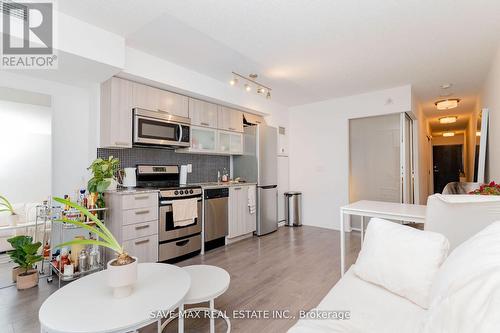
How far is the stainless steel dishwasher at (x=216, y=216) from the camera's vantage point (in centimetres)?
360

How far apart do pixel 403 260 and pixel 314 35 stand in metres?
2.24

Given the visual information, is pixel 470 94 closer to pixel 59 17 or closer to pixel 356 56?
pixel 356 56

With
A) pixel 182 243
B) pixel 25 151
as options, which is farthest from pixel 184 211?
pixel 25 151

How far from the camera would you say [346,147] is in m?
4.75

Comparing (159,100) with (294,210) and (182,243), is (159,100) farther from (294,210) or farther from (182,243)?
(294,210)

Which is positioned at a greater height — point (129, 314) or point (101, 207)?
point (101, 207)

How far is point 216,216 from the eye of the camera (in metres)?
3.71

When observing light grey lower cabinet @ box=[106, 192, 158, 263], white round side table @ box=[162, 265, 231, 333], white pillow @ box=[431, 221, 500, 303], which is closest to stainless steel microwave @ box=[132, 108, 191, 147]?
light grey lower cabinet @ box=[106, 192, 158, 263]

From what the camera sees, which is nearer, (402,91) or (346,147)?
(402,91)

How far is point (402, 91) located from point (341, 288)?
12.8ft

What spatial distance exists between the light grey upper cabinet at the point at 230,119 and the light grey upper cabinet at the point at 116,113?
1.52 metres

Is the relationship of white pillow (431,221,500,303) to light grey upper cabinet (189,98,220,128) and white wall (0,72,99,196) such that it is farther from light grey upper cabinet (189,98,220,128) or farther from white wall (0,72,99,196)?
white wall (0,72,99,196)

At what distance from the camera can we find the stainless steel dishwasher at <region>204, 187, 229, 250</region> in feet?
11.8

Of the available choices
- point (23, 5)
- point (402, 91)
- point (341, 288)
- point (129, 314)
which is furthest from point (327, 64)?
point (129, 314)
